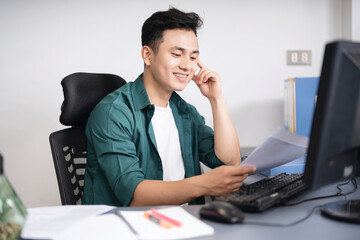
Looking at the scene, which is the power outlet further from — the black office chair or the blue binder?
the black office chair

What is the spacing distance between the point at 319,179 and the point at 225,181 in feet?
1.14

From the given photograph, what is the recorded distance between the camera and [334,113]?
73 cm

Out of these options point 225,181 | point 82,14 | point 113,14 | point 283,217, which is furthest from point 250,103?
point 283,217

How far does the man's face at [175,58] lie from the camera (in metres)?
1.54

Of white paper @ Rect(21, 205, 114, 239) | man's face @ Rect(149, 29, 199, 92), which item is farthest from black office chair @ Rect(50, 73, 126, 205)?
white paper @ Rect(21, 205, 114, 239)

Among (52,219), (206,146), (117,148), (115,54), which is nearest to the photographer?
(52,219)

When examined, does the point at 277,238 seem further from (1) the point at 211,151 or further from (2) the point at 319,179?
(1) the point at 211,151

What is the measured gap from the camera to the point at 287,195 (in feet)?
3.07

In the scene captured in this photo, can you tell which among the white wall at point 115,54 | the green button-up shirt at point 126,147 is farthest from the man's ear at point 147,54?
the white wall at point 115,54

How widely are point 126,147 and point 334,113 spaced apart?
2.38ft

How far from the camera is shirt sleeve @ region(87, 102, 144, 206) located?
3.78 ft

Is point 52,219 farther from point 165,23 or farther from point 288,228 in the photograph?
point 165,23

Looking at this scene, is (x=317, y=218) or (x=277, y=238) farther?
(x=317, y=218)

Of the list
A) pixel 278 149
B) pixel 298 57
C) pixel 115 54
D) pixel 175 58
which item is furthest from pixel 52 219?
pixel 298 57
